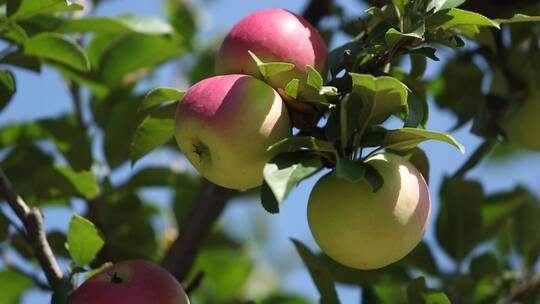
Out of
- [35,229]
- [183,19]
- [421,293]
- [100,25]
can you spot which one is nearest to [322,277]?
[421,293]

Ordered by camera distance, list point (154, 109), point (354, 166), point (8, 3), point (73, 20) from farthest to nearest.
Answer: point (73, 20)
point (8, 3)
point (154, 109)
point (354, 166)

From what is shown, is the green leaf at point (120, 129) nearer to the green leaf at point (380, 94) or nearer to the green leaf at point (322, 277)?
the green leaf at point (322, 277)

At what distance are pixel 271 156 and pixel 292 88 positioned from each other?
0.28ft

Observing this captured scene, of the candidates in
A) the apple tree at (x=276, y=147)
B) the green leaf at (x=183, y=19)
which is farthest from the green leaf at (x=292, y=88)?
the green leaf at (x=183, y=19)

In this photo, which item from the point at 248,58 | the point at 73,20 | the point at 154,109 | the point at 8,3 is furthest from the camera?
the point at 73,20

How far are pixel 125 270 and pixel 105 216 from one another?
65 cm

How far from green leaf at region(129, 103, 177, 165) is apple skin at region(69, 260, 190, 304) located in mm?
168

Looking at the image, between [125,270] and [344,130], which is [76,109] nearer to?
[125,270]

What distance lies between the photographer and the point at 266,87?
1.16 metres

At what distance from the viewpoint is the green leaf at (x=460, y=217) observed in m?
1.86

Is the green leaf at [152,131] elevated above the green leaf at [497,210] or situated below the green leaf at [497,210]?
above

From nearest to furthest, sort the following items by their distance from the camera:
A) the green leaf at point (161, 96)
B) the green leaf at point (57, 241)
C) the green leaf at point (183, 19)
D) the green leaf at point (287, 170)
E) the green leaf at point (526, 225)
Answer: the green leaf at point (287, 170), the green leaf at point (161, 96), the green leaf at point (57, 241), the green leaf at point (526, 225), the green leaf at point (183, 19)

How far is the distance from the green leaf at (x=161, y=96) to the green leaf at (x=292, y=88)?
17 cm

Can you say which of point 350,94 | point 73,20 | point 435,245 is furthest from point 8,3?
point 435,245
